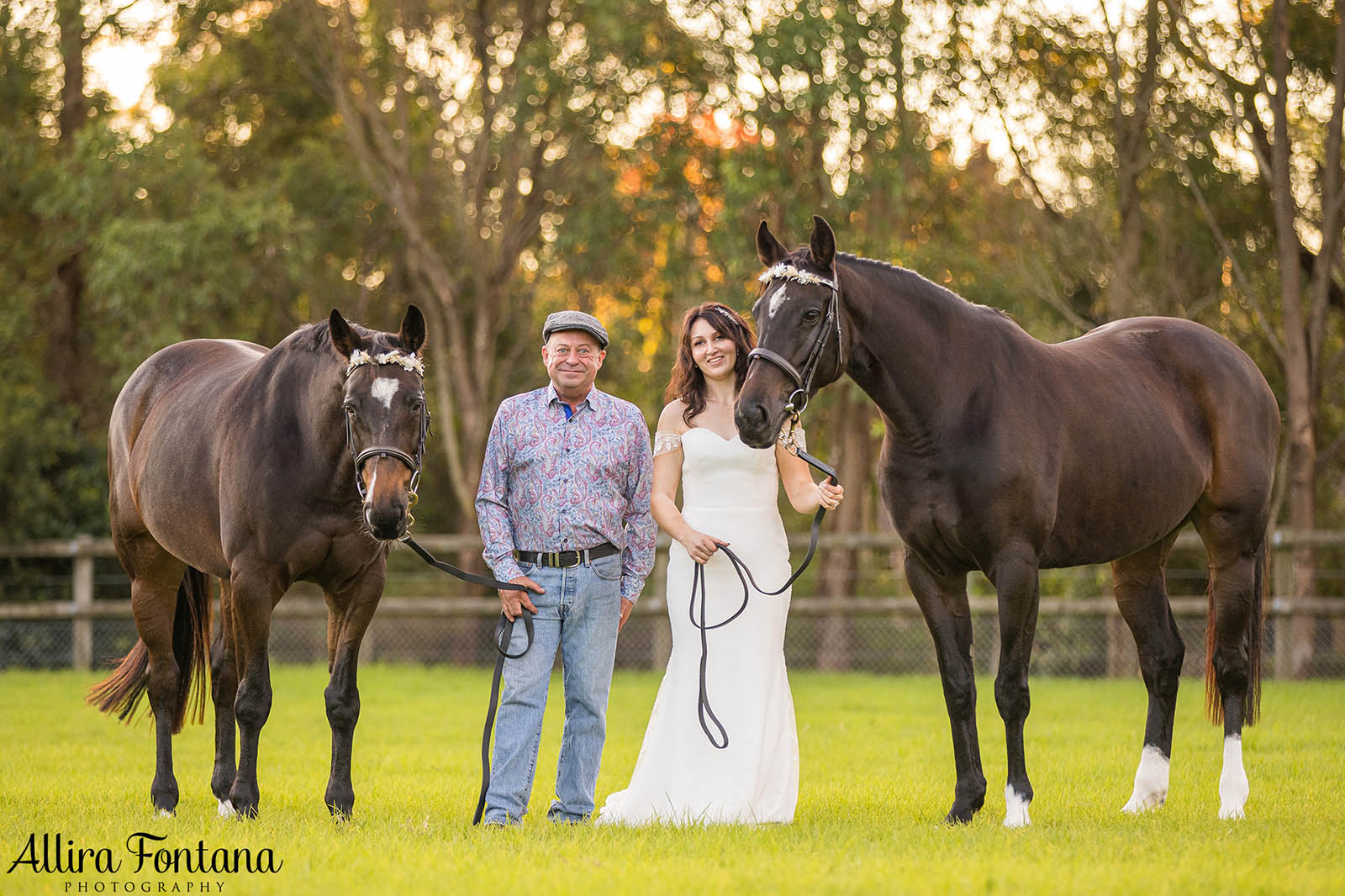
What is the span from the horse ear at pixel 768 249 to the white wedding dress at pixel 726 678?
Result: 0.82 meters

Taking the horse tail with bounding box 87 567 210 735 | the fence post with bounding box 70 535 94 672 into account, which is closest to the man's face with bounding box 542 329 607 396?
the horse tail with bounding box 87 567 210 735

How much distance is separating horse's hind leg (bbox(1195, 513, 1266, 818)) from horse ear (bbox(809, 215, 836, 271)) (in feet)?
7.95

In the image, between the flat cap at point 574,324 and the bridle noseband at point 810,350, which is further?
the flat cap at point 574,324

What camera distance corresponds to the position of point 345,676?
526 cm

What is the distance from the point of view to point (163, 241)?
558 inches

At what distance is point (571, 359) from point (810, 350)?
3.18 ft

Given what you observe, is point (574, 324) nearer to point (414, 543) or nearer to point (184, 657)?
point (414, 543)

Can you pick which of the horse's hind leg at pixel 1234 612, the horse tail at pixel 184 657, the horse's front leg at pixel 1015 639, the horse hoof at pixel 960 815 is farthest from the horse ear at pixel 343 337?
the horse's hind leg at pixel 1234 612

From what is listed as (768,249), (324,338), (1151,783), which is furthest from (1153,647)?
(324,338)

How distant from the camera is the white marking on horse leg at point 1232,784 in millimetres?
5121

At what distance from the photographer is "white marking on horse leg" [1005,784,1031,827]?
4707mm

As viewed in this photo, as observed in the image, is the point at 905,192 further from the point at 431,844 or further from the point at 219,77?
the point at 431,844

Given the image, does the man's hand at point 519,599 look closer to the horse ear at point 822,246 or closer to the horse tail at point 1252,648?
the horse ear at point 822,246

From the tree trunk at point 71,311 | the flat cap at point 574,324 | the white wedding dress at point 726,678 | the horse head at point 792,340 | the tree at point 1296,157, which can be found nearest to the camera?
the horse head at point 792,340
